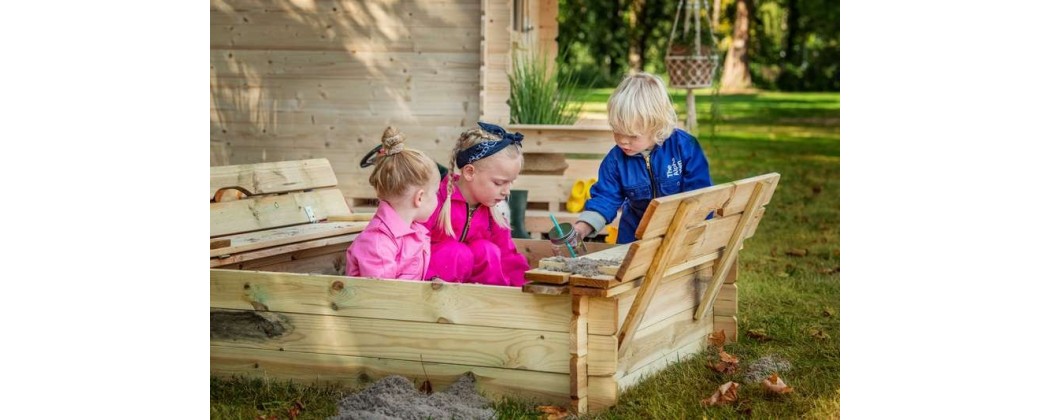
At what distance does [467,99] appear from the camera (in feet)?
24.2

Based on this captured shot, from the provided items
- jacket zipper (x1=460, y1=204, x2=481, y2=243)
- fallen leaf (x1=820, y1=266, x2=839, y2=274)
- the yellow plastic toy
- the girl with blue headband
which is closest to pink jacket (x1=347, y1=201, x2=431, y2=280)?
the girl with blue headband

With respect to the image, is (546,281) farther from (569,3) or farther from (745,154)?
(569,3)

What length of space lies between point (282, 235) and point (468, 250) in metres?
0.88

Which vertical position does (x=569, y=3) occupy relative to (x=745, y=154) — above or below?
above

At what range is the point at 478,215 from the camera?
4395mm

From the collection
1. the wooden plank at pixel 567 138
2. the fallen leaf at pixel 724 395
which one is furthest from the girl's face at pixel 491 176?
the wooden plank at pixel 567 138

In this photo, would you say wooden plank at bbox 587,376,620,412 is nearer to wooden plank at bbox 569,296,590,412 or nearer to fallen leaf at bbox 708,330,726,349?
wooden plank at bbox 569,296,590,412

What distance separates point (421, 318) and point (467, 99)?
378cm

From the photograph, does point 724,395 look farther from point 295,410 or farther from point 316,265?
point 316,265

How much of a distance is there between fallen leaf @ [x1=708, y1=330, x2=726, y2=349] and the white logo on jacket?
65 cm

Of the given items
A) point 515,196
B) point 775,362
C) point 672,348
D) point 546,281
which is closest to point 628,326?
point 546,281

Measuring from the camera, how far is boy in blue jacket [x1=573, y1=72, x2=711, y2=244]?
4441 millimetres

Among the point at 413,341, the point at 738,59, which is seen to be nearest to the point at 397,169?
the point at 413,341

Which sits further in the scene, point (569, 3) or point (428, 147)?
point (569, 3)
